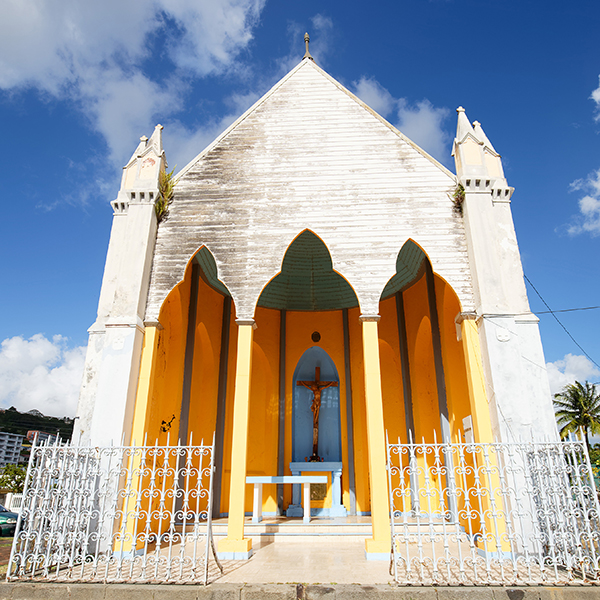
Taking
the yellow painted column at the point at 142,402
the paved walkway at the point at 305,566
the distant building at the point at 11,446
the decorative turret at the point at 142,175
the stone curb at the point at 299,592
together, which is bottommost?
the stone curb at the point at 299,592

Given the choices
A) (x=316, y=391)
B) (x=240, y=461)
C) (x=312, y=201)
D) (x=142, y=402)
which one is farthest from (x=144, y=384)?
(x=316, y=391)

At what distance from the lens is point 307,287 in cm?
1339

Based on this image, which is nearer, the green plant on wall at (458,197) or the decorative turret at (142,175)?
the green plant on wall at (458,197)

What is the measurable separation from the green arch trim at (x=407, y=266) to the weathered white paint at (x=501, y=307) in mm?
2344

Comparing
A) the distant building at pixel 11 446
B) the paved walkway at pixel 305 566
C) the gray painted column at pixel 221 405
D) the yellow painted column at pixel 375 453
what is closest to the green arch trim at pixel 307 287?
the gray painted column at pixel 221 405

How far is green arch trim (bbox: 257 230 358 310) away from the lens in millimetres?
12711

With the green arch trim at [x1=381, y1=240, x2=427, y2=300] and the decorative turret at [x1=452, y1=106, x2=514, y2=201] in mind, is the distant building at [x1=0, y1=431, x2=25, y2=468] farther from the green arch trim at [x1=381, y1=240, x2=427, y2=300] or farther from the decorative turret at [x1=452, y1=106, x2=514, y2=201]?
the decorative turret at [x1=452, y1=106, x2=514, y2=201]

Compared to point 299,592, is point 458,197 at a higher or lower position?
higher

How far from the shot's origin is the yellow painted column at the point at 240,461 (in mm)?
7051

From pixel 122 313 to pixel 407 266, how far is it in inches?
280

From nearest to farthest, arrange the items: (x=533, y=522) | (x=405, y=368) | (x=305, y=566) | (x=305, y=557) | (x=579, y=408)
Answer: (x=533, y=522) < (x=305, y=566) < (x=305, y=557) < (x=405, y=368) < (x=579, y=408)

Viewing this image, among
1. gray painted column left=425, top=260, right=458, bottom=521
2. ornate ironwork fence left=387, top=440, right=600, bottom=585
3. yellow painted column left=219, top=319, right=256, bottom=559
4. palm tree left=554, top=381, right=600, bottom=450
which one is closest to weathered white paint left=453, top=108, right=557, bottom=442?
ornate ironwork fence left=387, top=440, right=600, bottom=585

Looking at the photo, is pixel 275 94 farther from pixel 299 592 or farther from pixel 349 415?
pixel 299 592

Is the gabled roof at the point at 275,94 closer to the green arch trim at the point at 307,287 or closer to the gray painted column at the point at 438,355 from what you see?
the gray painted column at the point at 438,355
